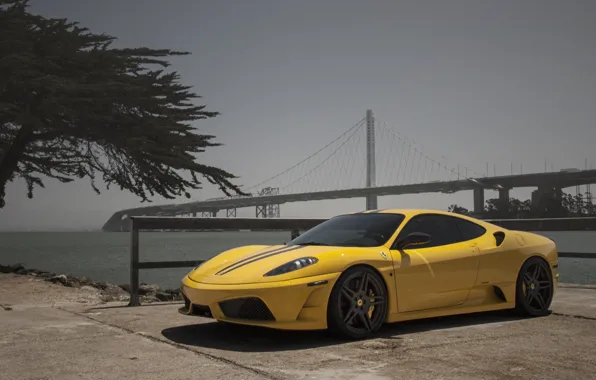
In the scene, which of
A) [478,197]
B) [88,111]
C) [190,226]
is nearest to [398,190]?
[478,197]

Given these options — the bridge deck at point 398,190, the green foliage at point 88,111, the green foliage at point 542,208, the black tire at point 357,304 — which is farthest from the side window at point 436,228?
the bridge deck at point 398,190

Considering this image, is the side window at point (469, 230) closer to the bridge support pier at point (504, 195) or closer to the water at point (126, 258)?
the water at point (126, 258)

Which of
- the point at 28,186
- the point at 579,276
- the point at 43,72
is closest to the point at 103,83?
the point at 43,72

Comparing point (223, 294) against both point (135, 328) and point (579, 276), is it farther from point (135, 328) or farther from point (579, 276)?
point (579, 276)

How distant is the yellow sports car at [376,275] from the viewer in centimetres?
460

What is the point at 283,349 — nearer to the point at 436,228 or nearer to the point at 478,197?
the point at 436,228

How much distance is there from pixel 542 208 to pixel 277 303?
4921 cm

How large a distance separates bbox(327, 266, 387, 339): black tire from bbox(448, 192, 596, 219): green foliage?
40865 mm

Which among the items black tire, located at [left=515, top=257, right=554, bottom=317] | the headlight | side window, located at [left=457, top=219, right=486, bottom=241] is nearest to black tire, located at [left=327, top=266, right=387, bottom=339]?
the headlight

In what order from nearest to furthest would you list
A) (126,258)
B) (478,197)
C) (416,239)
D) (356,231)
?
(416,239) → (356,231) → (126,258) → (478,197)

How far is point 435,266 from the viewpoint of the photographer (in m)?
5.31

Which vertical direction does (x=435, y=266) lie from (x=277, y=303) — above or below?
above

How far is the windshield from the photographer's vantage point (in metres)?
5.30

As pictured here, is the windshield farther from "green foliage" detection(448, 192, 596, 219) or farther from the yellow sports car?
"green foliage" detection(448, 192, 596, 219)
